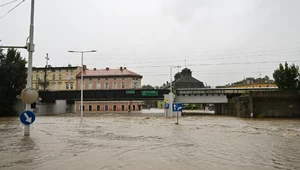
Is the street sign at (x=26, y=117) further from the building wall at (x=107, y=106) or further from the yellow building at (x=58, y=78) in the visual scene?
the yellow building at (x=58, y=78)

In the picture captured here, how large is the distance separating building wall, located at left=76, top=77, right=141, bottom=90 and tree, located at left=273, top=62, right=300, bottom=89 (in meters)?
44.3

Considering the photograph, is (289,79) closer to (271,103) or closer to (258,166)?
(271,103)

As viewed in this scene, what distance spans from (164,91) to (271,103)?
21223mm

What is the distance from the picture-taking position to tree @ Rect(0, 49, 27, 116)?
49312 millimetres

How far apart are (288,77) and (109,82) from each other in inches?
2043

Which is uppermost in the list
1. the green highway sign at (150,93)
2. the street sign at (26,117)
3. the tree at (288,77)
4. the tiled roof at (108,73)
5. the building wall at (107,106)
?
the tiled roof at (108,73)

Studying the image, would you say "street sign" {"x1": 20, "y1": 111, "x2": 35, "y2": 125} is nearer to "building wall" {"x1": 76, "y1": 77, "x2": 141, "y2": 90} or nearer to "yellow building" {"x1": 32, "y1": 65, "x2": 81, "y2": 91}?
"building wall" {"x1": 76, "y1": 77, "x2": 141, "y2": 90}

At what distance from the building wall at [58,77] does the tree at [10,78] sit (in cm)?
2945

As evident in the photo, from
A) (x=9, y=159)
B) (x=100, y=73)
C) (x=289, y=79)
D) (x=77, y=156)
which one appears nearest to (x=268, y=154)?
(x=77, y=156)

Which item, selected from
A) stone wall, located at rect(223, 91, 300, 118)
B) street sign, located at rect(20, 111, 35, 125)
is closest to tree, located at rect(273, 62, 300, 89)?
stone wall, located at rect(223, 91, 300, 118)

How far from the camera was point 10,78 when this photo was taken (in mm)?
49719

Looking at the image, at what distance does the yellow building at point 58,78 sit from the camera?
81.8 metres

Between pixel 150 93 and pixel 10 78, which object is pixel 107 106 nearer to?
pixel 150 93

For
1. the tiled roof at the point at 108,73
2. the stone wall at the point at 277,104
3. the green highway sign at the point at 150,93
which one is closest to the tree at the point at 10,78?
the green highway sign at the point at 150,93
